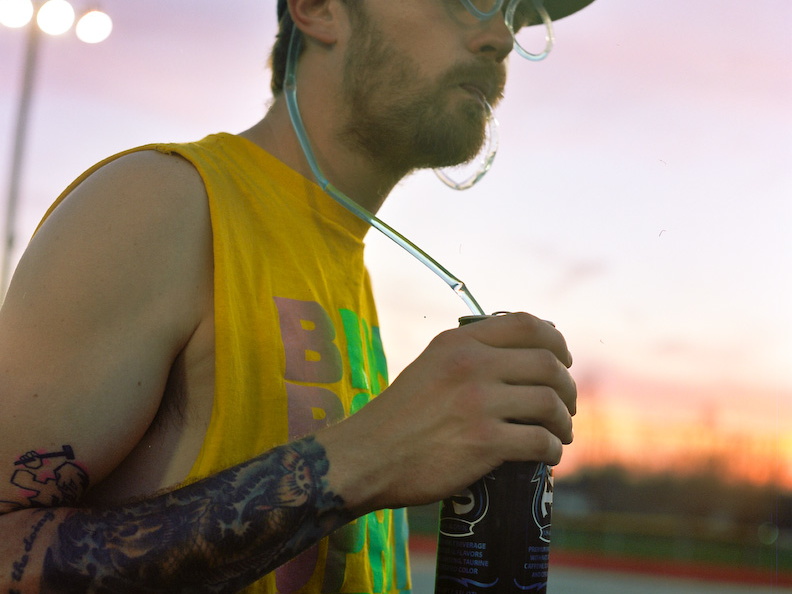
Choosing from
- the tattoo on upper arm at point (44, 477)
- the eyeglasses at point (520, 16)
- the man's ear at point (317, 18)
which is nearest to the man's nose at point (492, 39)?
the eyeglasses at point (520, 16)

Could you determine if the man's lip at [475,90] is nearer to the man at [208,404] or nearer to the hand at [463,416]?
the man at [208,404]

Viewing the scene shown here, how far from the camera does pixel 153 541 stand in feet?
3.62

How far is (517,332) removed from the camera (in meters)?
1.08

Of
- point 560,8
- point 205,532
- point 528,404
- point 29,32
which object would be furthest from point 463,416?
point 29,32

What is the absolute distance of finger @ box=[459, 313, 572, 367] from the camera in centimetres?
108

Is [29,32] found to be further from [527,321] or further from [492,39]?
Answer: [527,321]

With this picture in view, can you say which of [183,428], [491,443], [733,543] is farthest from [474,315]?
[733,543]

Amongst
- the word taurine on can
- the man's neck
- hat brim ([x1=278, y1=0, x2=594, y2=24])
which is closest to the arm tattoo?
the word taurine on can

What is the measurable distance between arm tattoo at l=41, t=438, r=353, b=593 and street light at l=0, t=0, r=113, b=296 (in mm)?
4317

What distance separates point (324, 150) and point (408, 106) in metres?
0.19

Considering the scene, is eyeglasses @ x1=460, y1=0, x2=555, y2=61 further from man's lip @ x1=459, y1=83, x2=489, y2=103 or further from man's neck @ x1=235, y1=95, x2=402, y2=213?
man's neck @ x1=235, y1=95, x2=402, y2=213

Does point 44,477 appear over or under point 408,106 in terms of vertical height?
under

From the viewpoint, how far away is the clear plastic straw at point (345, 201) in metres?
1.28

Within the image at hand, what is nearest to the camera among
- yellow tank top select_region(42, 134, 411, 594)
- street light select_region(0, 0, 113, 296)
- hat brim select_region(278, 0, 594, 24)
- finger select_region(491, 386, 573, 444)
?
finger select_region(491, 386, 573, 444)
